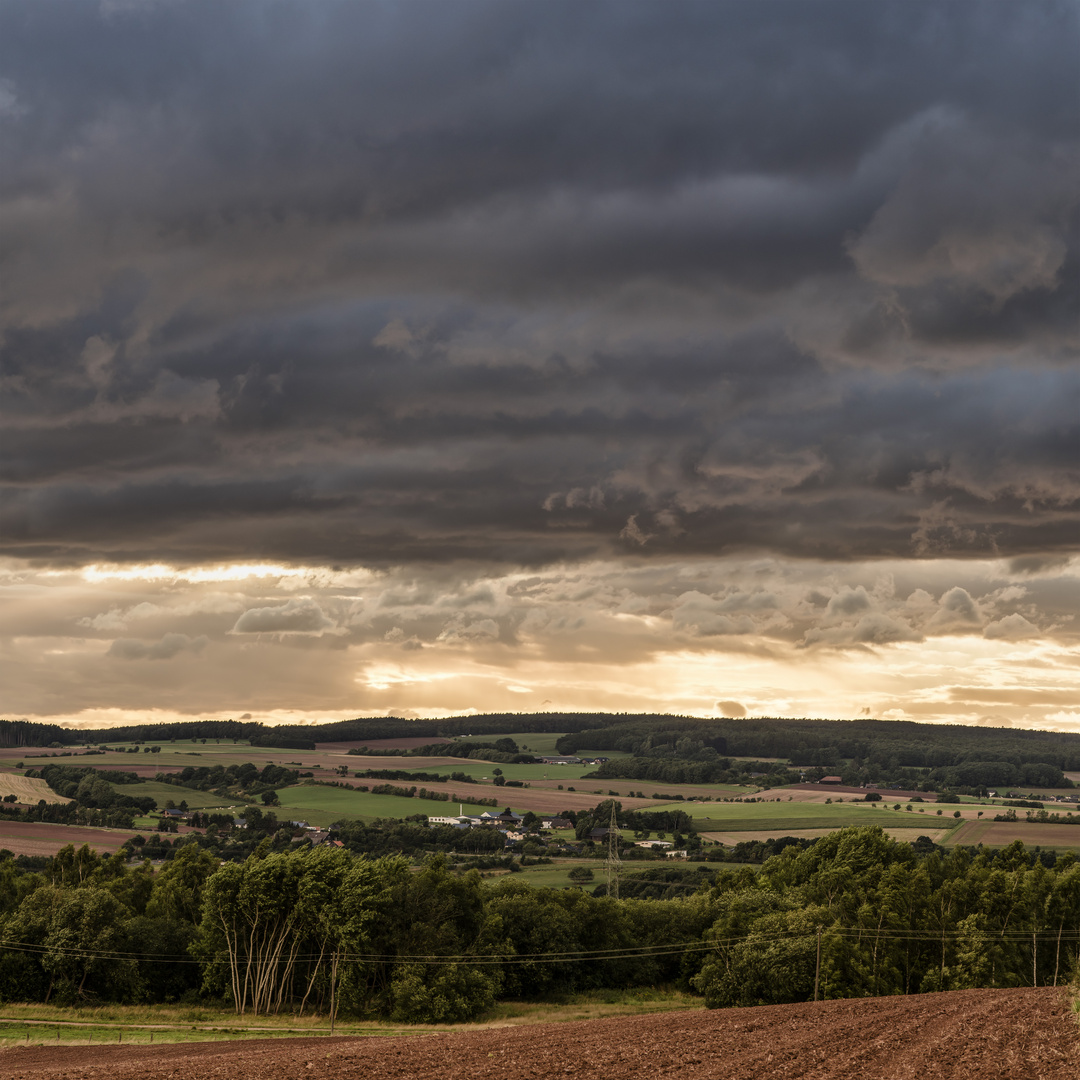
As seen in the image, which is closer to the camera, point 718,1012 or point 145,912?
point 718,1012

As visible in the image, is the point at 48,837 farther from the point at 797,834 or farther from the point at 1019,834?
the point at 1019,834

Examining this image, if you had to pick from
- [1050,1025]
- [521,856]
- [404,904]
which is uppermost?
[1050,1025]

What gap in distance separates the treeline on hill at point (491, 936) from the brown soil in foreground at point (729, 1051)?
78.2 ft

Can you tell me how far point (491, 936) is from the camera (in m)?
86.2

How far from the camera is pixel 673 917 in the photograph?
96.1m

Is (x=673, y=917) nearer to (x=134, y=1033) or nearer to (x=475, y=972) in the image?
(x=475, y=972)

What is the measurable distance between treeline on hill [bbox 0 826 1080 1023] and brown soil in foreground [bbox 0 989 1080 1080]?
938 inches

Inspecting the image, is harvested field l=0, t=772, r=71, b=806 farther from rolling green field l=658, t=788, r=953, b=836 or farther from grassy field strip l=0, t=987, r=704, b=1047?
rolling green field l=658, t=788, r=953, b=836

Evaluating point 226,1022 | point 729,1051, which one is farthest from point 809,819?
point 729,1051

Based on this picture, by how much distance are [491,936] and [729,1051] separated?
47.9 meters

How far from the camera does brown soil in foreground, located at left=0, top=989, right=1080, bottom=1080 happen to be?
117 feet

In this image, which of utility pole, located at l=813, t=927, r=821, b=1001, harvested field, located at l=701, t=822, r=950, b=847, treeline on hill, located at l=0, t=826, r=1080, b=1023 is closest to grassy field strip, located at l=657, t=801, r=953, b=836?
harvested field, located at l=701, t=822, r=950, b=847

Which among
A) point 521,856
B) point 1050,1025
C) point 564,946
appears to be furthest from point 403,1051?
point 521,856

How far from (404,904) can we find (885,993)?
37.2 meters
